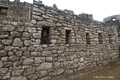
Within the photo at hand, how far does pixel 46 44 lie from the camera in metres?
3.35

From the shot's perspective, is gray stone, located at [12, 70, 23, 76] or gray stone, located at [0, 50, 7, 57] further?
gray stone, located at [12, 70, 23, 76]

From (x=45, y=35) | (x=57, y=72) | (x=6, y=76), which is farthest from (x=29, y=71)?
(x=45, y=35)

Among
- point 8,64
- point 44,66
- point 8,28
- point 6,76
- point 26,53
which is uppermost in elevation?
point 8,28

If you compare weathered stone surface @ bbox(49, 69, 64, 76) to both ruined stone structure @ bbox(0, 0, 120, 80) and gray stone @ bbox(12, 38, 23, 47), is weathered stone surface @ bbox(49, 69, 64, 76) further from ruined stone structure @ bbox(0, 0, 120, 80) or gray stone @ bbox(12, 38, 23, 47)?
gray stone @ bbox(12, 38, 23, 47)

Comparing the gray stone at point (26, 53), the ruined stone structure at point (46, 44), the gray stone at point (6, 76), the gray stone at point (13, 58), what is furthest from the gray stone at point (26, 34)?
the gray stone at point (6, 76)

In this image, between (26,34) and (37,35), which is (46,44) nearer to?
(37,35)

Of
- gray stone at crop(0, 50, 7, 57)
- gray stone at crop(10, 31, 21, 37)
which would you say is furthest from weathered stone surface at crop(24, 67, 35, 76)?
gray stone at crop(10, 31, 21, 37)

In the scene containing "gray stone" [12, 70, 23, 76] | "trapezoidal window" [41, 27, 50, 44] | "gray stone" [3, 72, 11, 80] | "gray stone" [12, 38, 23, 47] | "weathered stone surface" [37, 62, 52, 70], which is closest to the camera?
"gray stone" [3, 72, 11, 80]

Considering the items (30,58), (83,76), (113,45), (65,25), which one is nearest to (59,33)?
(65,25)

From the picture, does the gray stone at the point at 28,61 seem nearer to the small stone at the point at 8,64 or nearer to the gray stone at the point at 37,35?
the small stone at the point at 8,64

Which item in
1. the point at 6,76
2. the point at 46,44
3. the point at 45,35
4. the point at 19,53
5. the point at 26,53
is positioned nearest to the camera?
the point at 6,76

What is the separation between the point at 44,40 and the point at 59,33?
2.44 ft

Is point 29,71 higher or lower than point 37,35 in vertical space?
lower

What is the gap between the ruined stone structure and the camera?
2.71 m
